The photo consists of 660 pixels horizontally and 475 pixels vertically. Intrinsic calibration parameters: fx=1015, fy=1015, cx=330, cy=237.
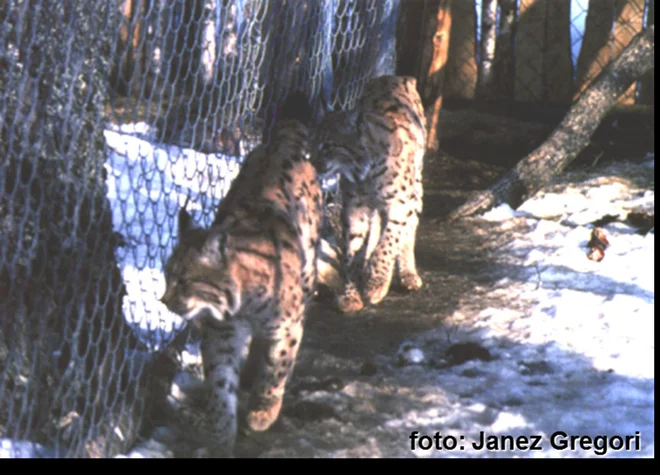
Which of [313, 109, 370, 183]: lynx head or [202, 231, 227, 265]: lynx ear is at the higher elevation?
[313, 109, 370, 183]: lynx head

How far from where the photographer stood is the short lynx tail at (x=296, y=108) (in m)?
5.91

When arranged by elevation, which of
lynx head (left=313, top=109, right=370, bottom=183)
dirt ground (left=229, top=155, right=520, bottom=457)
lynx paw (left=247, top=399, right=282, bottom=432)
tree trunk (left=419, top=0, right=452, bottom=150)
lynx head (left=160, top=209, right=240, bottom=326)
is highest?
tree trunk (left=419, top=0, right=452, bottom=150)

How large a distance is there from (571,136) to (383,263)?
2401 mm

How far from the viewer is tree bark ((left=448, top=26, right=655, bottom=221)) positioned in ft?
23.7

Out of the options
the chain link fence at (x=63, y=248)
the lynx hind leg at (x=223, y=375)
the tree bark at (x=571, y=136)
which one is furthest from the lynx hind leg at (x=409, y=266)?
the lynx hind leg at (x=223, y=375)

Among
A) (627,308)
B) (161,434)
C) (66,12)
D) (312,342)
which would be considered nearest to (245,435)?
(161,434)

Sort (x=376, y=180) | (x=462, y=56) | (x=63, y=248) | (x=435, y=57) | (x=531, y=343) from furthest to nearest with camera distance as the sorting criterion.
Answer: (x=462, y=56) < (x=435, y=57) < (x=376, y=180) < (x=531, y=343) < (x=63, y=248)

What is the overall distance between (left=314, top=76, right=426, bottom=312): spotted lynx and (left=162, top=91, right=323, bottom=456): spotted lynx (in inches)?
38.6

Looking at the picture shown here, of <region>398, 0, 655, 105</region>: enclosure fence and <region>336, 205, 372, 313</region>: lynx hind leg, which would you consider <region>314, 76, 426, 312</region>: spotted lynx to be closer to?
<region>336, 205, 372, 313</region>: lynx hind leg

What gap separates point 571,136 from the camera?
7.28 m

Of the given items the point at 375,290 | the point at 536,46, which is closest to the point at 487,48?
the point at 536,46

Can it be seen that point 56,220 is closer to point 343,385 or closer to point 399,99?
point 343,385

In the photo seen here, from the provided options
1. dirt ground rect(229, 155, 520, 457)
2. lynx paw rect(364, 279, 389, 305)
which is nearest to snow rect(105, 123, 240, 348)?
dirt ground rect(229, 155, 520, 457)

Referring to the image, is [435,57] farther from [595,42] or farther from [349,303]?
[349,303]
